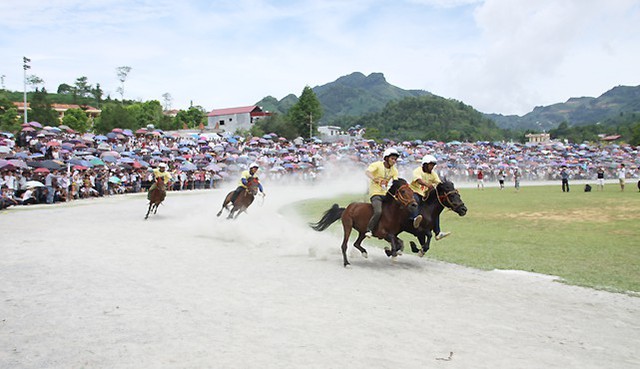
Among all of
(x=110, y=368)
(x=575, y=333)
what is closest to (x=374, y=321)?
(x=575, y=333)

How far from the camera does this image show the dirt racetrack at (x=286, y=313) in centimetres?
566

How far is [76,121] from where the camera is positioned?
317 ft

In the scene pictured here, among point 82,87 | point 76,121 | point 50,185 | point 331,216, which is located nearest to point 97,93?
point 82,87

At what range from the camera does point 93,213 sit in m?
22.2

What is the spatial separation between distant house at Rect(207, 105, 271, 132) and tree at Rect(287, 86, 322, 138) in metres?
15.7

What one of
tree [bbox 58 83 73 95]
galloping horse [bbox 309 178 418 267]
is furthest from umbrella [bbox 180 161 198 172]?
tree [bbox 58 83 73 95]

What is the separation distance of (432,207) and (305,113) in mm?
104041

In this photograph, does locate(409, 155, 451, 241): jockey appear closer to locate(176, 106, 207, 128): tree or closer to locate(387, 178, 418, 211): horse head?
locate(387, 178, 418, 211): horse head

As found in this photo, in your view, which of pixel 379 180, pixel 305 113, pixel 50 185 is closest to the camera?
pixel 379 180

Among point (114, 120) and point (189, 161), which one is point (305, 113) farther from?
point (189, 161)

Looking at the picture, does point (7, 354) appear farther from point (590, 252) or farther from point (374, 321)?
point (590, 252)

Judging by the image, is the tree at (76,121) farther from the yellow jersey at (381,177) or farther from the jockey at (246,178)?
the yellow jersey at (381,177)

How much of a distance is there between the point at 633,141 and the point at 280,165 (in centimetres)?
9405

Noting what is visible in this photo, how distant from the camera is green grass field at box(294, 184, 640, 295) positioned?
36.1 ft
